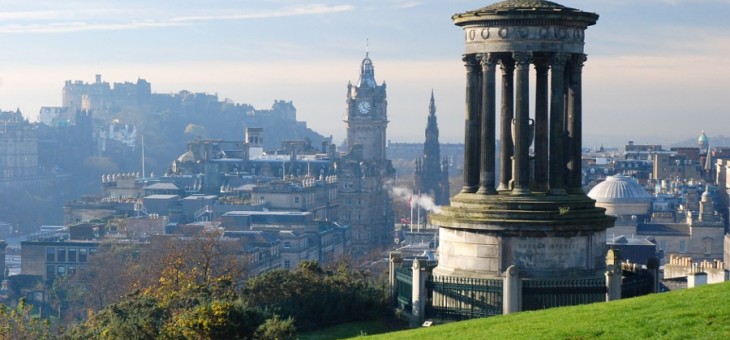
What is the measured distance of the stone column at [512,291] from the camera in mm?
33031

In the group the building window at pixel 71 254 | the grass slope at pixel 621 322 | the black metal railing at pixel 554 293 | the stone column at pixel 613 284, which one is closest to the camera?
the grass slope at pixel 621 322

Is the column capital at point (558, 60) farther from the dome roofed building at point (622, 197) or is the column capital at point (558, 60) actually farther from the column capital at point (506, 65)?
the dome roofed building at point (622, 197)

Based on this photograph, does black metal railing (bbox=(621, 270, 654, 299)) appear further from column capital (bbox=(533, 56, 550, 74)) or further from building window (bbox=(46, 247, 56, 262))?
building window (bbox=(46, 247, 56, 262))

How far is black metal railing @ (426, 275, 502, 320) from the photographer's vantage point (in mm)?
33750

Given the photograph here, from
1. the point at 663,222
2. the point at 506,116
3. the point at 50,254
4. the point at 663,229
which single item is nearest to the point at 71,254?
the point at 50,254

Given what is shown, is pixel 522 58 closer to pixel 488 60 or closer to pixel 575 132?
pixel 488 60

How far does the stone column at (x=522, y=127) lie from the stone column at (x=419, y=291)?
229cm

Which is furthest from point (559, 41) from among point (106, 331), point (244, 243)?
point (244, 243)

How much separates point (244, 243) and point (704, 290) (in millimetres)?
130668

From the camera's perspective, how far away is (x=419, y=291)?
113 feet

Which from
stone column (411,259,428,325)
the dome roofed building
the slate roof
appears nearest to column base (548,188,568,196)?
stone column (411,259,428,325)

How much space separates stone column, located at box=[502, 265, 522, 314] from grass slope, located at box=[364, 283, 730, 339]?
2158mm

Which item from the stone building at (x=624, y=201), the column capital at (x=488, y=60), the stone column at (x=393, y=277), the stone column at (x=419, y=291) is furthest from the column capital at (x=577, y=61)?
the stone building at (x=624, y=201)

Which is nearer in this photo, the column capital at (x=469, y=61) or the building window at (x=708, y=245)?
the column capital at (x=469, y=61)
